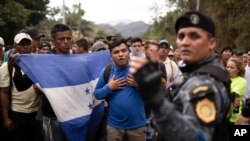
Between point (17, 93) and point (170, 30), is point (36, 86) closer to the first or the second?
point (17, 93)

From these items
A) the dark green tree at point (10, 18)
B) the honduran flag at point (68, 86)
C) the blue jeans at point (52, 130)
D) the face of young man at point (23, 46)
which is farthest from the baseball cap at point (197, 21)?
the dark green tree at point (10, 18)

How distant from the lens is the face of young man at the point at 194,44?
2.22 metres

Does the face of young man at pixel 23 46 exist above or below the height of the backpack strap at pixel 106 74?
above

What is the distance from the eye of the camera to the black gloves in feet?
6.46

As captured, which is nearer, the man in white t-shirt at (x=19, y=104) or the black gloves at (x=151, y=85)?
the black gloves at (x=151, y=85)

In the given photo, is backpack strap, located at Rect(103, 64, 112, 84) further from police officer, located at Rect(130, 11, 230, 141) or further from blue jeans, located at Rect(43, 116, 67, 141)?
police officer, located at Rect(130, 11, 230, 141)

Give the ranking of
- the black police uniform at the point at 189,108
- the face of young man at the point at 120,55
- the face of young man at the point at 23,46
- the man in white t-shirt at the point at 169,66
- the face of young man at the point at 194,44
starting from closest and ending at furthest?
the black police uniform at the point at 189,108
the face of young man at the point at 194,44
the face of young man at the point at 120,55
the face of young man at the point at 23,46
the man in white t-shirt at the point at 169,66

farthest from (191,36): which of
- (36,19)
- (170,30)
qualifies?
(170,30)

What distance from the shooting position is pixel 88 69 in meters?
5.30

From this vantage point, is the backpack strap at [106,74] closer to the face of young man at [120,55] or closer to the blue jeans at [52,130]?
the face of young man at [120,55]

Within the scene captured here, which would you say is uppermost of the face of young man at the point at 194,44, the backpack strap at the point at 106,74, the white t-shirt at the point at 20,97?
the face of young man at the point at 194,44

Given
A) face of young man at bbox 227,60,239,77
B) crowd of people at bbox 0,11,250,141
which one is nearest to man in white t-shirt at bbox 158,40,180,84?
crowd of people at bbox 0,11,250,141

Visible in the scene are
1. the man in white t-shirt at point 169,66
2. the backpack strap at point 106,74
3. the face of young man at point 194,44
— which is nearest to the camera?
the face of young man at point 194,44

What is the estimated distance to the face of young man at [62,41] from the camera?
491 centimetres
